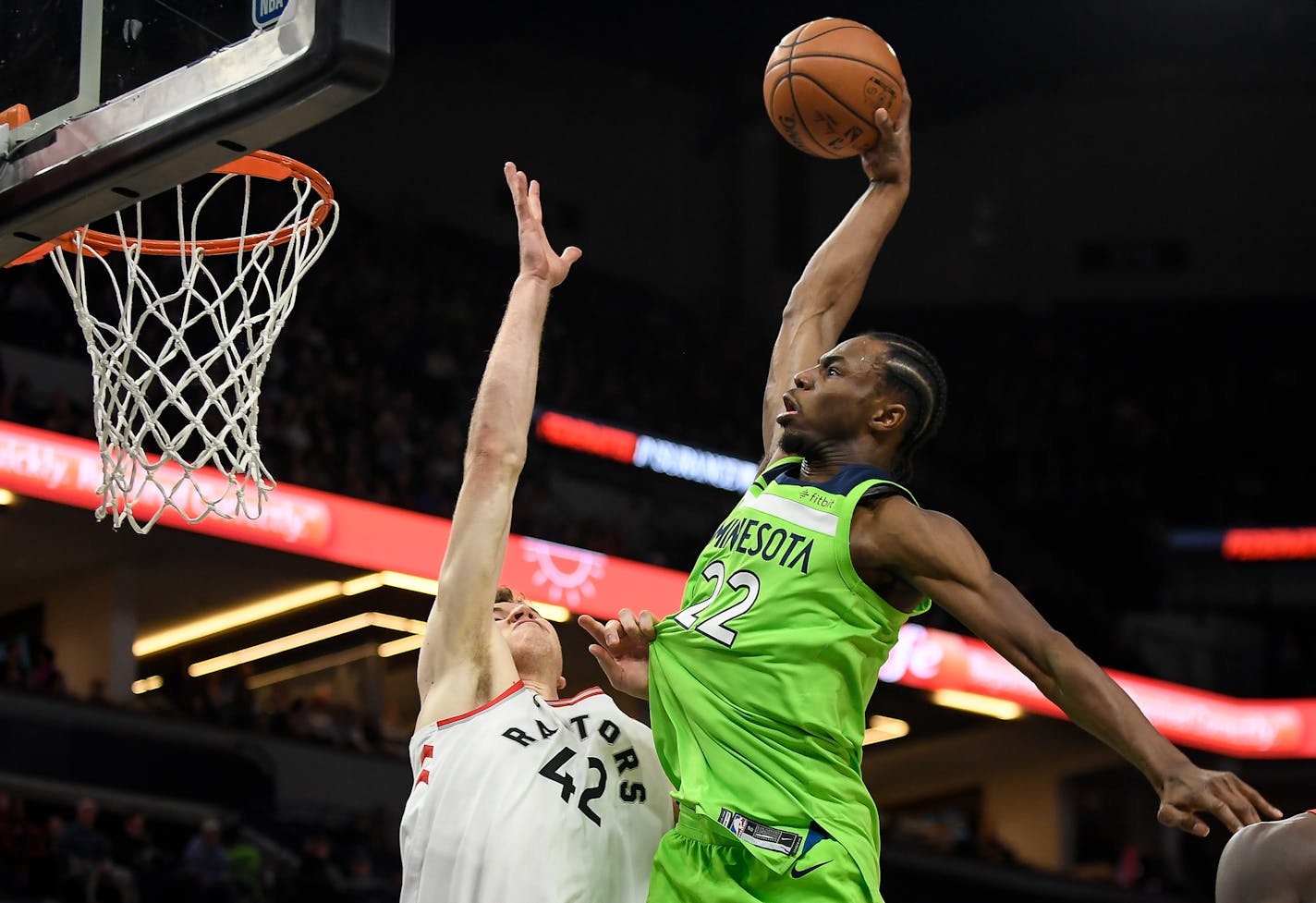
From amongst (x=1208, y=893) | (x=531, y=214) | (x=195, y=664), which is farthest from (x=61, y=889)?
(x=1208, y=893)

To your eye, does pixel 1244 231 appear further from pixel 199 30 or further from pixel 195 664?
pixel 199 30

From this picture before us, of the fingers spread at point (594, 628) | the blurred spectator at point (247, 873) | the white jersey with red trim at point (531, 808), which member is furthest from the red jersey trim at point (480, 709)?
the blurred spectator at point (247, 873)

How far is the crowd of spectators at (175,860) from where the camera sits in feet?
32.7

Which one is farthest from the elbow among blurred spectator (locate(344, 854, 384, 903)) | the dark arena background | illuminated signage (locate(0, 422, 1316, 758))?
blurred spectator (locate(344, 854, 384, 903))

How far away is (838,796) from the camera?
3520 mm

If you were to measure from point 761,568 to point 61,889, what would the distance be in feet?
24.5

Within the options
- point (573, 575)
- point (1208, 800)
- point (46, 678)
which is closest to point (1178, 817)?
point (1208, 800)

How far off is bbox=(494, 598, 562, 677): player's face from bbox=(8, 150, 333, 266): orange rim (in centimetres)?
122

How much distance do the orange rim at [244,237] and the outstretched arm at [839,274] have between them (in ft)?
4.11

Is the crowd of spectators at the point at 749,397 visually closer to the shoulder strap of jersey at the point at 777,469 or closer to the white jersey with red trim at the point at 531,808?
the white jersey with red trim at the point at 531,808

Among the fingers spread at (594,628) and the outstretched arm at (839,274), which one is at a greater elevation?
the outstretched arm at (839,274)

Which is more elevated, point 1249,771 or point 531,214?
point 531,214

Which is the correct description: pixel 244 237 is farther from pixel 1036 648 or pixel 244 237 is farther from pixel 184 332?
pixel 1036 648

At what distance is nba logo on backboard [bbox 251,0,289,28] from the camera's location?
11.3 ft
